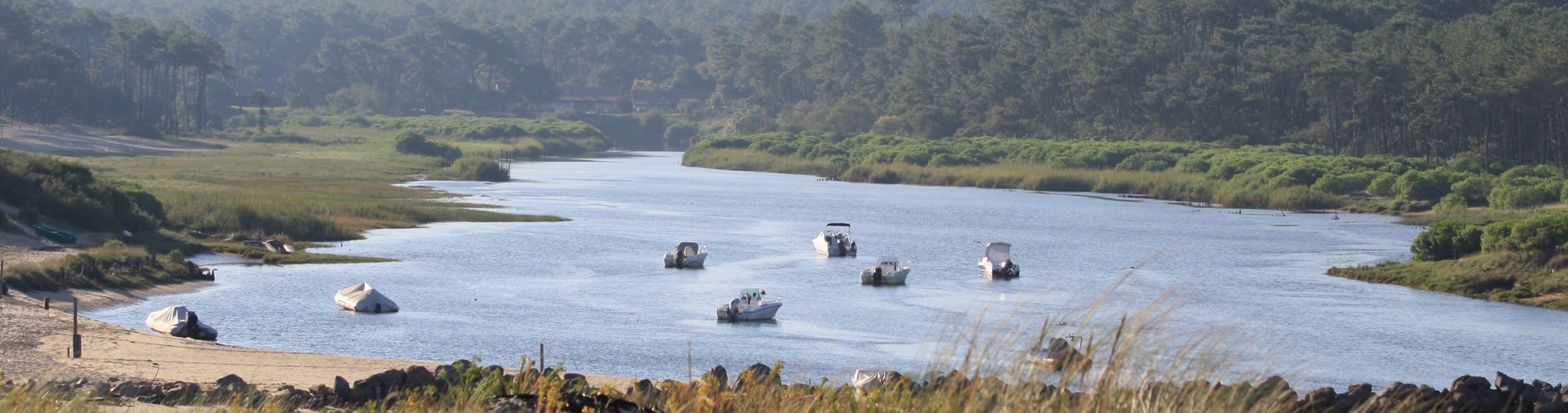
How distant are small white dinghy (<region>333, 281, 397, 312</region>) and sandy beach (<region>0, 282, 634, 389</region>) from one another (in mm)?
6226

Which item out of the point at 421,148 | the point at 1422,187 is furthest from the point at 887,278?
the point at 421,148

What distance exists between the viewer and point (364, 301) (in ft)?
127

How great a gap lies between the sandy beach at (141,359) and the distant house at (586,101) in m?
152

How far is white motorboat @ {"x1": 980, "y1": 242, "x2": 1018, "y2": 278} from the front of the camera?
166 ft

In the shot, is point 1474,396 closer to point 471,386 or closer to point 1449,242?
point 471,386

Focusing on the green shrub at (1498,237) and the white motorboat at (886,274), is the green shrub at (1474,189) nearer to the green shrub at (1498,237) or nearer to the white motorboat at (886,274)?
the green shrub at (1498,237)

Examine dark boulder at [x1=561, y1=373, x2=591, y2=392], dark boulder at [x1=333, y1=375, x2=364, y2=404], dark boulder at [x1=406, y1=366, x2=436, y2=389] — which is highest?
dark boulder at [x1=561, y1=373, x2=591, y2=392]

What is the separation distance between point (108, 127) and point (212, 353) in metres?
99.4

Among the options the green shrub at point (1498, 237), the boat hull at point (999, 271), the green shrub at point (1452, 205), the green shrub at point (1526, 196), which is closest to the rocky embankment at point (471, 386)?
the green shrub at point (1498, 237)

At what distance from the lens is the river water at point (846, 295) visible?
110ft

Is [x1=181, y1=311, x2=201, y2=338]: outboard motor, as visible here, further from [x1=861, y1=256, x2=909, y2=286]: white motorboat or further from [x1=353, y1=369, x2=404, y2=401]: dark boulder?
[x1=861, y1=256, x2=909, y2=286]: white motorboat

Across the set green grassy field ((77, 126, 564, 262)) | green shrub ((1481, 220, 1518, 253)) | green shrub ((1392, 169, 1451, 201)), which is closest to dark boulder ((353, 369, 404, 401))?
green grassy field ((77, 126, 564, 262))

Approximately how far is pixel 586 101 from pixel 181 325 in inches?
6114

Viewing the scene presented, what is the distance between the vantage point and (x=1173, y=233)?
2692 inches
